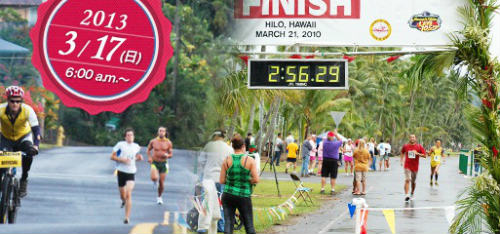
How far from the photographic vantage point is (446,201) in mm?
20500

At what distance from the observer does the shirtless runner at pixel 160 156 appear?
5582 mm

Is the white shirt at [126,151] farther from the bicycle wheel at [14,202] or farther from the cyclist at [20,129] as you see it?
the bicycle wheel at [14,202]

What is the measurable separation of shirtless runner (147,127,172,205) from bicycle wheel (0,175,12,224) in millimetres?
985

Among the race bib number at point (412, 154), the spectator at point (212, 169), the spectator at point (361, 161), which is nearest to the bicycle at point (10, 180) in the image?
the spectator at point (212, 169)

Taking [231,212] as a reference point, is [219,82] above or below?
above

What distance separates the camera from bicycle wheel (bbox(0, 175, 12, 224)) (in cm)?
559

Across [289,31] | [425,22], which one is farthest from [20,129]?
[425,22]

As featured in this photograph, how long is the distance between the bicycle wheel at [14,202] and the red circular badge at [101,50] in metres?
0.68

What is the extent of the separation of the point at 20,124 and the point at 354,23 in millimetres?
6990

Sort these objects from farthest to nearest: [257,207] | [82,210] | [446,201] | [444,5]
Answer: [446,201] < [257,207] < [444,5] < [82,210]

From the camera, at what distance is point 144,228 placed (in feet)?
18.3

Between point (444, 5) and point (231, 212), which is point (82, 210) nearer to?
point (231, 212)

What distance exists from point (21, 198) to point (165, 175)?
1.00 meters

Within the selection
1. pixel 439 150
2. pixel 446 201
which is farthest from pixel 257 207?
pixel 439 150
